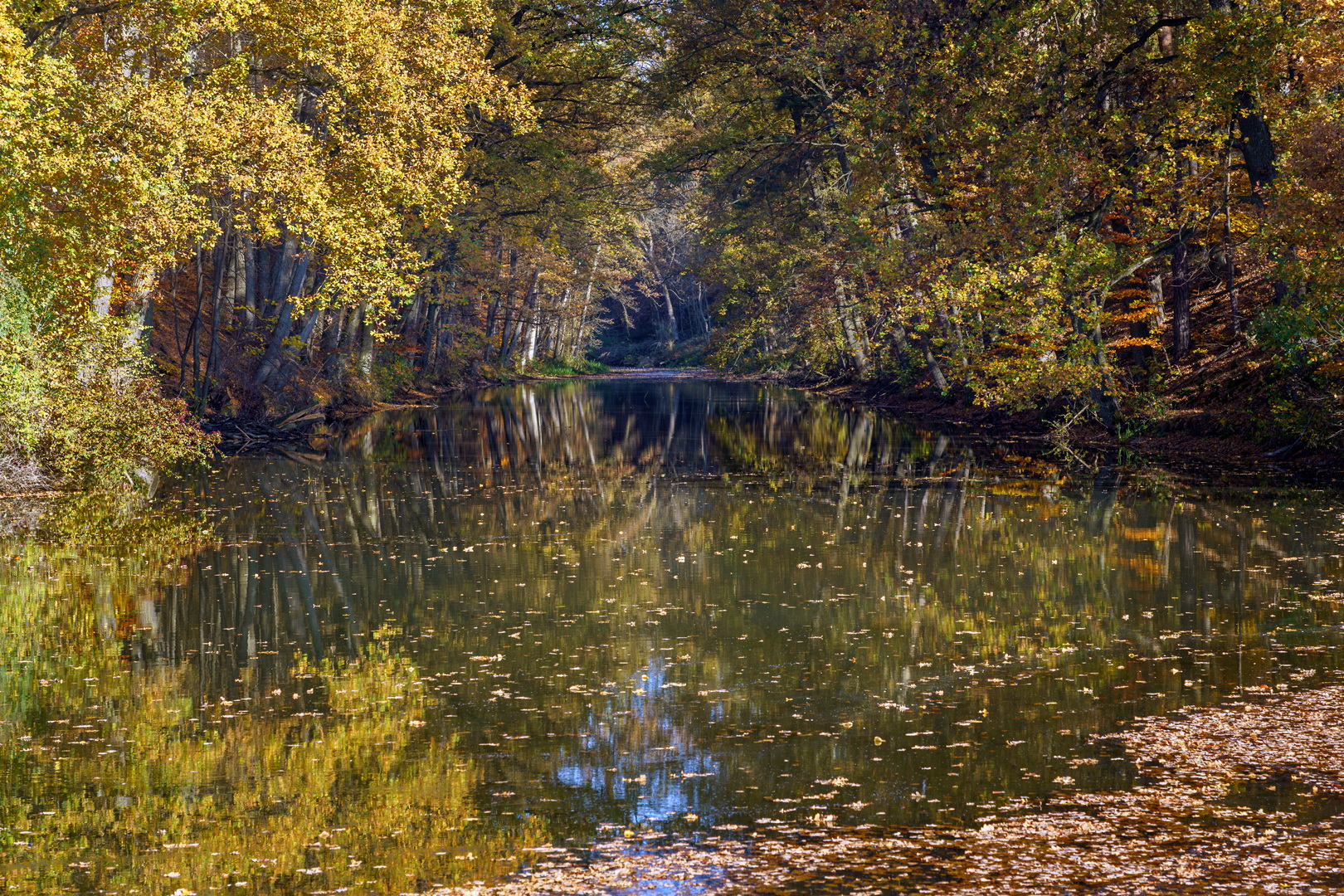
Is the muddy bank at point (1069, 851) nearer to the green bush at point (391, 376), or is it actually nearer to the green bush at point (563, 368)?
the green bush at point (391, 376)

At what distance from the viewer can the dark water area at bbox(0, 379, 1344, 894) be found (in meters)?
5.75

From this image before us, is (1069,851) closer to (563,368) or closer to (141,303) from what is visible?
(141,303)

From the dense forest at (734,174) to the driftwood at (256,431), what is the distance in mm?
382

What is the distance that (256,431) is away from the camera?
1044 inches

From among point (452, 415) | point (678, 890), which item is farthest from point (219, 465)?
point (678, 890)

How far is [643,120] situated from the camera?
3712 cm

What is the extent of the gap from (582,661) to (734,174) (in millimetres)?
24782

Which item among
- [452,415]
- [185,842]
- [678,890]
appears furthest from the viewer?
[452,415]

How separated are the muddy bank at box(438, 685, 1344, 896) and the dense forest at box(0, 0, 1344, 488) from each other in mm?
11357

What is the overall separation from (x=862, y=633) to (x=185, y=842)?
5.29m

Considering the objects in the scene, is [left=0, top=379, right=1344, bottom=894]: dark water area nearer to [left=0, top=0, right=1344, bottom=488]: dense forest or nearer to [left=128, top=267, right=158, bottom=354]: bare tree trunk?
[left=128, top=267, right=158, bottom=354]: bare tree trunk

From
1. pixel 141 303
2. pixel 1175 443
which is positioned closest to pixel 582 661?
pixel 1175 443

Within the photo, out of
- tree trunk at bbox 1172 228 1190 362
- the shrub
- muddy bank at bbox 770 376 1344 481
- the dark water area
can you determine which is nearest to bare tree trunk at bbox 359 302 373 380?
muddy bank at bbox 770 376 1344 481

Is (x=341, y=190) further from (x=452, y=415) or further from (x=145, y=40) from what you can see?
(x=452, y=415)
